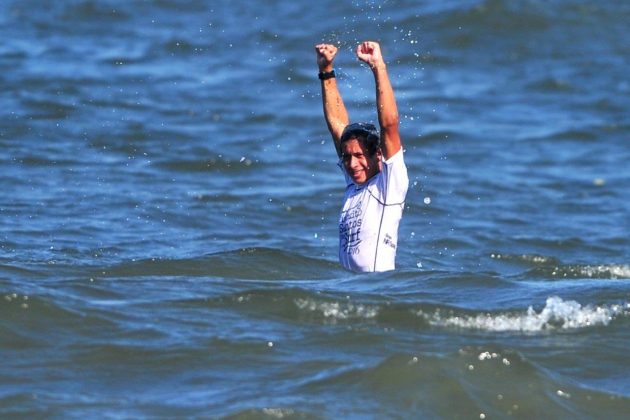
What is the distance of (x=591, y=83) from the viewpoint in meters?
20.8

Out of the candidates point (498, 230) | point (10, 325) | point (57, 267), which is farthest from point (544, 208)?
point (10, 325)

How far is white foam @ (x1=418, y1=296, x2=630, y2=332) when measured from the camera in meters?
7.71

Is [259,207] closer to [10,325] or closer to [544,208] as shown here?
[544,208]

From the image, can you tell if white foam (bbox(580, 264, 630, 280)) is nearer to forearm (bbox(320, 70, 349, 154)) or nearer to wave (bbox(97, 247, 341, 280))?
wave (bbox(97, 247, 341, 280))

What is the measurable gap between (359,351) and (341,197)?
6.76 metres

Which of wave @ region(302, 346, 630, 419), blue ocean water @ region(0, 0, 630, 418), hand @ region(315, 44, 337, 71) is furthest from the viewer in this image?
hand @ region(315, 44, 337, 71)

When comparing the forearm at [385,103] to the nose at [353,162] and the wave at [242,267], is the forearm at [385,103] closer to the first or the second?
the nose at [353,162]

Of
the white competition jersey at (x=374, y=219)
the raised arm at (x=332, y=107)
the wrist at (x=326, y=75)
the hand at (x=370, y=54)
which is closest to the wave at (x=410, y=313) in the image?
the white competition jersey at (x=374, y=219)

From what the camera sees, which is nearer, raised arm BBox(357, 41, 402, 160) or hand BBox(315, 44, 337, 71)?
raised arm BBox(357, 41, 402, 160)

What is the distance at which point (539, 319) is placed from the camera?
783 centimetres

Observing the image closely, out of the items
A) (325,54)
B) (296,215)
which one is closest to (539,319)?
(325,54)

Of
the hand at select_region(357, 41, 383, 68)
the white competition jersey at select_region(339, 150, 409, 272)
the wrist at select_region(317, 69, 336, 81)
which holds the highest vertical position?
the hand at select_region(357, 41, 383, 68)

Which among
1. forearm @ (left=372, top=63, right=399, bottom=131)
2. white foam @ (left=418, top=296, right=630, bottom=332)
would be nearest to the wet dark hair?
forearm @ (left=372, top=63, right=399, bottom=131)

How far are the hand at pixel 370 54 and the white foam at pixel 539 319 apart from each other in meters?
1.49
